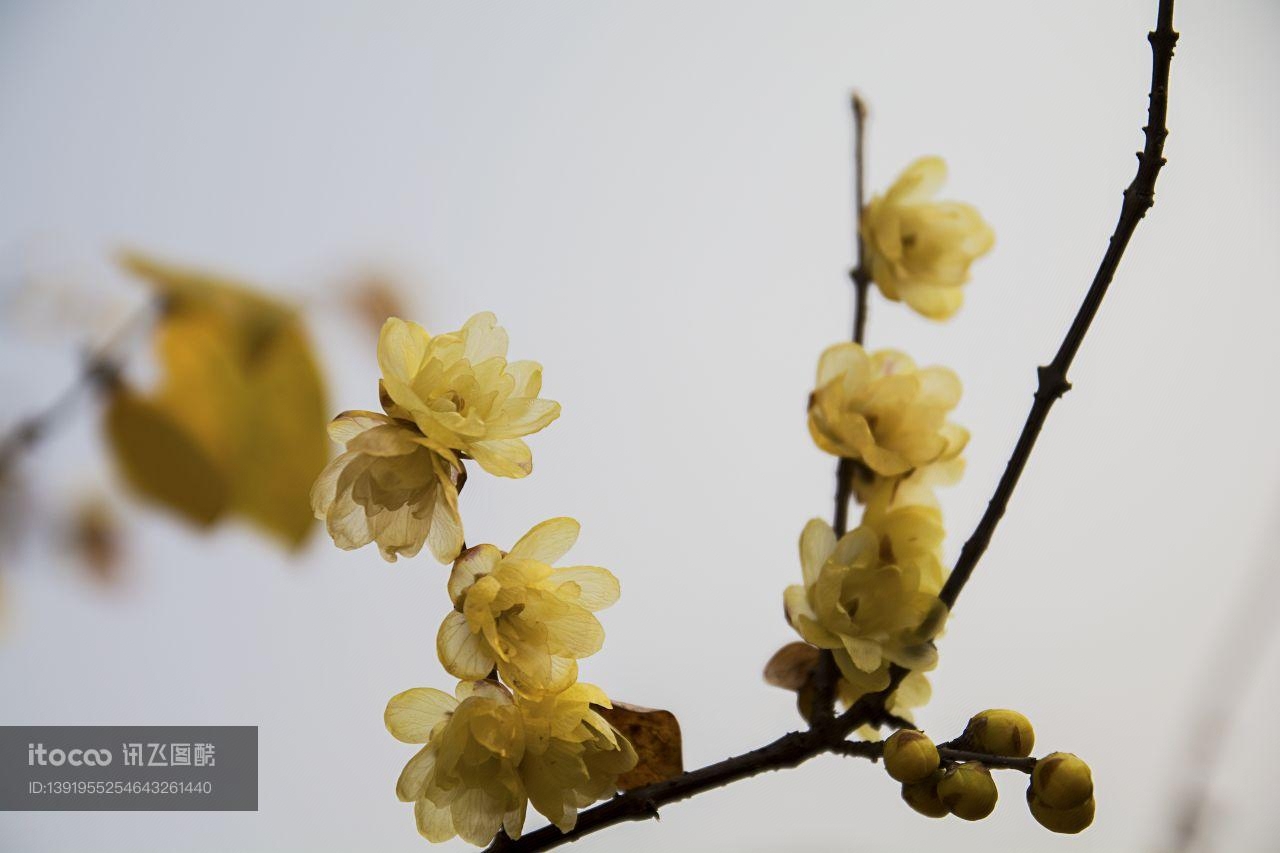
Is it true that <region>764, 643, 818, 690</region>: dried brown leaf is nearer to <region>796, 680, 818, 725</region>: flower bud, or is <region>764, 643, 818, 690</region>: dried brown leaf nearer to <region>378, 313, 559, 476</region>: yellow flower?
<region>796, 680, 818, 725</region>: flower bud

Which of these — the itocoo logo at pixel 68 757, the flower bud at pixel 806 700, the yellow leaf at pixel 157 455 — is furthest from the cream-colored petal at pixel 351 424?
the yellow leaf at pixel 157 455

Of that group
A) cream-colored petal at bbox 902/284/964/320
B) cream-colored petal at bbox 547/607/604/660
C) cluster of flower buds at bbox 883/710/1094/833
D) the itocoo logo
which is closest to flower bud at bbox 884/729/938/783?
cluster of flower buds at bbox 883/710/1094/833

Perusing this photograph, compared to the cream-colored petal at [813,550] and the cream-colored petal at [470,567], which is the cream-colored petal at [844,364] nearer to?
the cream-colored petal at [813,550]

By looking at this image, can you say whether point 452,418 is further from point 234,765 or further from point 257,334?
point 257,334

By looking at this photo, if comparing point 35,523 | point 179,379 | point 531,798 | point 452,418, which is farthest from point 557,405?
point 35,523

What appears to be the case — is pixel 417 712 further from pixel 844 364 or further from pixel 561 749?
pixel 844 364

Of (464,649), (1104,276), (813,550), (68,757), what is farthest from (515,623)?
(68,757)
